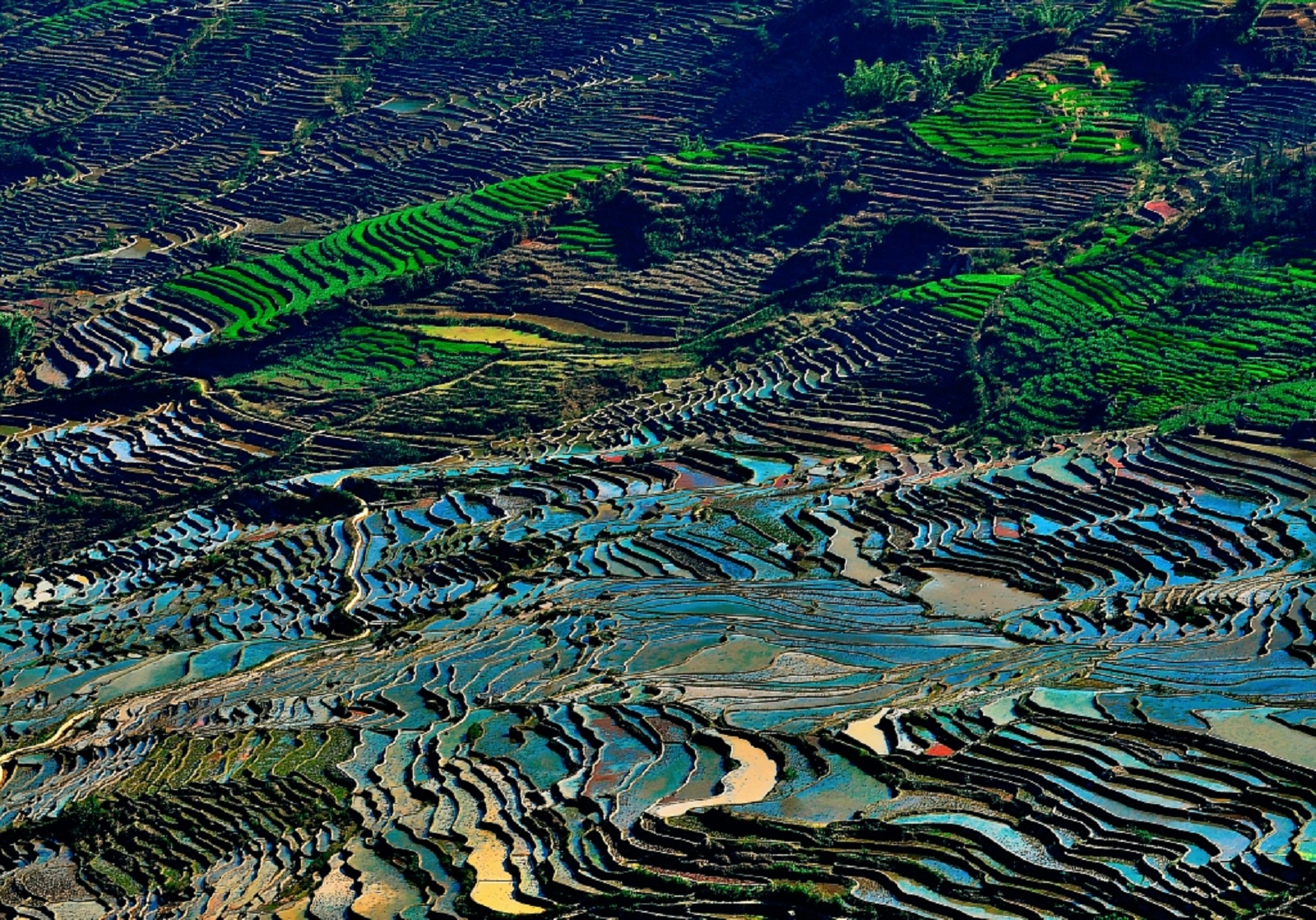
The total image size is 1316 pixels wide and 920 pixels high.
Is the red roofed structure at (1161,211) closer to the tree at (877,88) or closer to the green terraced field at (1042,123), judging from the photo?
the green terraced field at (1042,123)

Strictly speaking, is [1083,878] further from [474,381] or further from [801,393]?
[474,381]

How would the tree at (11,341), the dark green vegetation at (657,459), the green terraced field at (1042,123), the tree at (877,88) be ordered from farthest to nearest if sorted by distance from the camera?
the tree at (877,88) < the green terraced field at (1042,123) < the tree at (11,341) < the dark green vegetation at (657,459)

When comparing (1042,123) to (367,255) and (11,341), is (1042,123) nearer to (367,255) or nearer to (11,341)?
(367,255)

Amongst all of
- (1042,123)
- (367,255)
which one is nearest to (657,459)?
(367,255)

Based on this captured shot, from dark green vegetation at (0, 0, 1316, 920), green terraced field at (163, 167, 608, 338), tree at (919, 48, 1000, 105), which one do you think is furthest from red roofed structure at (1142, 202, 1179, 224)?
green terraced field at (163, 167, 608, 338)

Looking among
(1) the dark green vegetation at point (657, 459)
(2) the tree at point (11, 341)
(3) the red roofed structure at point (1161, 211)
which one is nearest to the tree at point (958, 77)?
(1) the dark green vegetation at point (657, 459)

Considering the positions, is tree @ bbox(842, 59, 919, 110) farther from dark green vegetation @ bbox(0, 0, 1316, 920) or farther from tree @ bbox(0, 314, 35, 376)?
tree @ bbox(0, 314, 35, 376)
